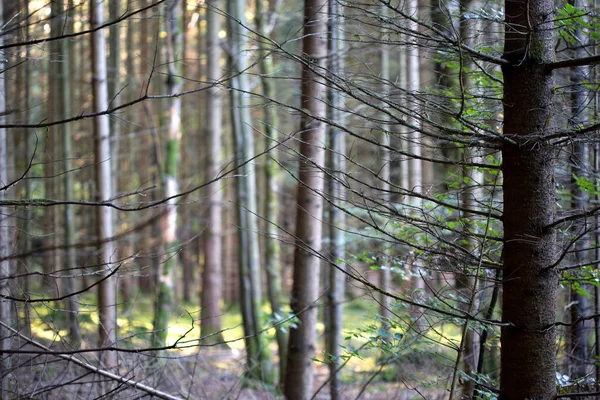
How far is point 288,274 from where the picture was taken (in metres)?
25.1

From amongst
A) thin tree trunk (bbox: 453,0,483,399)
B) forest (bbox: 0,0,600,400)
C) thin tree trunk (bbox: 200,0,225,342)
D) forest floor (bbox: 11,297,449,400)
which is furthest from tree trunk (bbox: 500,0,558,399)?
thin tree trunk (bbox: 200,0,225,342)

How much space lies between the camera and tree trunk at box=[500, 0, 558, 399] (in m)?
2.86

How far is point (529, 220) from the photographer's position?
9.51 feet

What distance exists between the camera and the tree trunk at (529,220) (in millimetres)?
2861

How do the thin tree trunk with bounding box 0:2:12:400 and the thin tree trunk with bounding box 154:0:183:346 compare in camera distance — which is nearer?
the thin tree trunk with bounding box 0:2:12:400

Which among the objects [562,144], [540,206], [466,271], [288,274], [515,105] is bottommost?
[288,274]

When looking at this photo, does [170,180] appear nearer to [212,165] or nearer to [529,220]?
[212,165]

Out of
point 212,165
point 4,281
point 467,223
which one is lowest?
point 4,281

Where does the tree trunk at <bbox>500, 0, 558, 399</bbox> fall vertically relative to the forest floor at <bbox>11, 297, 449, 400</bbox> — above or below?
above

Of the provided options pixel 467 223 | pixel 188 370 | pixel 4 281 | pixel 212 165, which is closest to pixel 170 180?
pixel 212 165

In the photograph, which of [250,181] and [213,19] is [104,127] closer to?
[250,181]

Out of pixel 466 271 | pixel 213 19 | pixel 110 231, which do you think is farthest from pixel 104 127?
pixel 466 271

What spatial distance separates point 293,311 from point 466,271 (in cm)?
305

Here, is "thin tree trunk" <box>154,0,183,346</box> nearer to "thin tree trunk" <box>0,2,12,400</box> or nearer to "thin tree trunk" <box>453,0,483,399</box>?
"thin tree trunk" <box>0,2,12,400</box>
